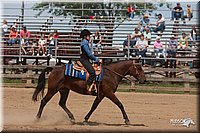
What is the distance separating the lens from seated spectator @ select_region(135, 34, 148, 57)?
23156 millimetres

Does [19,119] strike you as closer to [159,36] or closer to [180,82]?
[180,82]

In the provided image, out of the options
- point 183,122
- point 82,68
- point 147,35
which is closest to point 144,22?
point 147,35

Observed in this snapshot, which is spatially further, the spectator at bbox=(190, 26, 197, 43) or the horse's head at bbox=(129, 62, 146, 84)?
the spectator at bbox=(190, 26, 197, 43)

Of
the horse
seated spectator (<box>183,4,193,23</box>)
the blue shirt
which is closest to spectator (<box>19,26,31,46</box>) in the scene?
seated spectator (<box>183,4,193,23</box>)

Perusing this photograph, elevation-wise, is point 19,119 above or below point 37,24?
below

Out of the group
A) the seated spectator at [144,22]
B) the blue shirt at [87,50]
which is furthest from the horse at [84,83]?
the seated spectator at [144,22]

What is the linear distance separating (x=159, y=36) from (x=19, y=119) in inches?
556

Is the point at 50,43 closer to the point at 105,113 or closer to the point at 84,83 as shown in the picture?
the point at 105,113

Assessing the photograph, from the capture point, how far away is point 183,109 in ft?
50.3

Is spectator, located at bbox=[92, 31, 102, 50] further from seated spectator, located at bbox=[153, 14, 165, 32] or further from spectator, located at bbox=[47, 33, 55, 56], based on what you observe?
seated spectator, located at bbox=[153, 14, 165, 32]

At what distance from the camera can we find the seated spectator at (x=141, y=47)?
23.2 m

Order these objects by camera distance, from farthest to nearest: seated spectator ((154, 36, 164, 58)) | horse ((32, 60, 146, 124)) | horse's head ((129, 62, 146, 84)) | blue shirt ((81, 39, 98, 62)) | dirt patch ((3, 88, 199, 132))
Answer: seated spectator ((154, 36, 164, 58))
horse's head ((129, 62, 146, 84))
horse ((32, 60, 146, 124))
blue shirt ((81, 39, 98, 62))
dirt patch ((3, 88, 199, 132))

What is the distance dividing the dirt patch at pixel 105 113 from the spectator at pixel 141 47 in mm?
4024

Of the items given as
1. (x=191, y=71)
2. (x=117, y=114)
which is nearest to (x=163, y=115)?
(x=117, y=114)
